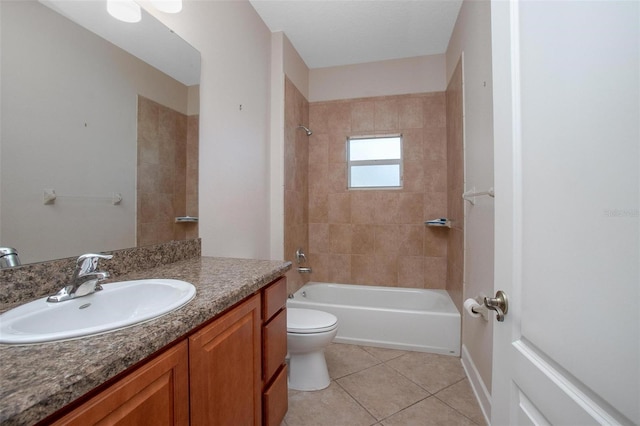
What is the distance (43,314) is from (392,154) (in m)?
2.88

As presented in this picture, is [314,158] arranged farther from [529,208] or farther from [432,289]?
[529,208]

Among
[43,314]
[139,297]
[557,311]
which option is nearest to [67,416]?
[43,314]

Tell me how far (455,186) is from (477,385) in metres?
1.48

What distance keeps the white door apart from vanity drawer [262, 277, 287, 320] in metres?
0.84

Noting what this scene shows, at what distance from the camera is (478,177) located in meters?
1.73

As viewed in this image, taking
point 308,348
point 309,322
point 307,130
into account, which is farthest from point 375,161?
point 308,348

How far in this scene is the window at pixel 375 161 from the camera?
297 cm

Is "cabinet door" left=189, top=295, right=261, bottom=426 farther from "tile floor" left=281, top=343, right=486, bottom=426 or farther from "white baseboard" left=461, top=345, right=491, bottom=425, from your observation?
"white baseboard" left=461, top=345, right=491, bottom=425

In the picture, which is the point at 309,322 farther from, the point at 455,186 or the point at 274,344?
the point at 455,186

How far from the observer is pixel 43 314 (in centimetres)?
71

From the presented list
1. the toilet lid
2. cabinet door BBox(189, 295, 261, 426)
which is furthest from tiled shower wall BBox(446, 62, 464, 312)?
cabinet door BBox(189, 295, 261, 426)

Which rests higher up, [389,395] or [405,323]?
[405,323]

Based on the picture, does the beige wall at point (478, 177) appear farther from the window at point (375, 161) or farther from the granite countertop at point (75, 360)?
the granite countertop at point (75, 360)

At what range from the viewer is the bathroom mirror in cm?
82
